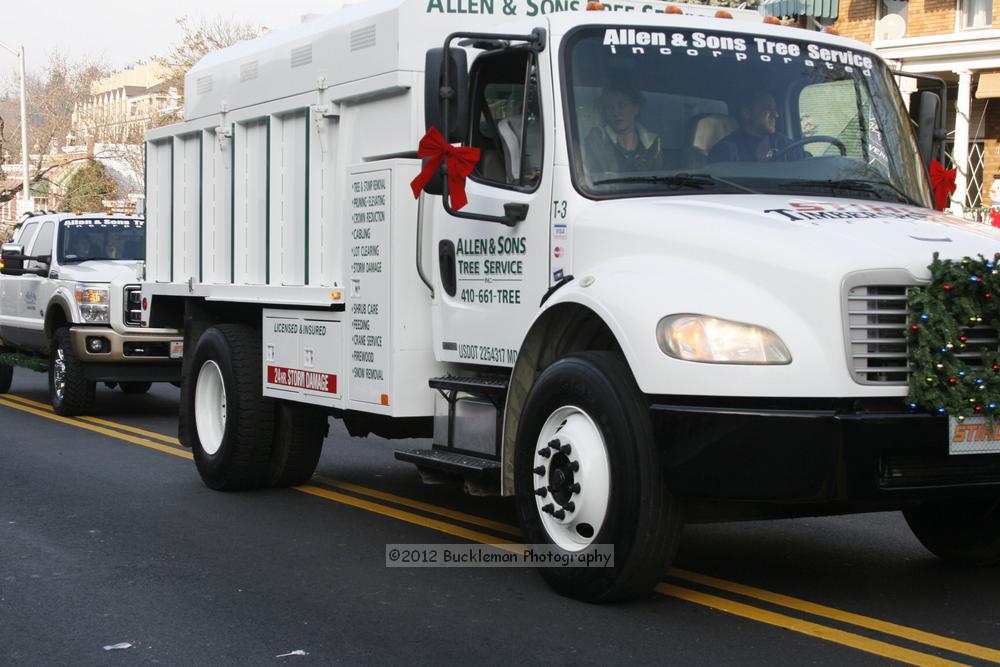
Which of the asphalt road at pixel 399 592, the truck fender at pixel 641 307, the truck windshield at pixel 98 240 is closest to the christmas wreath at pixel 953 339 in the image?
the truck fender at pixel 641 307

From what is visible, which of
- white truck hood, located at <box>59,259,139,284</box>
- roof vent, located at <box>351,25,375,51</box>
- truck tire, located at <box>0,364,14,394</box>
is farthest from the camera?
truck tire, located at <box>0,364,14,394</box>

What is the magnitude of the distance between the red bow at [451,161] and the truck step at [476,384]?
0.88 metres

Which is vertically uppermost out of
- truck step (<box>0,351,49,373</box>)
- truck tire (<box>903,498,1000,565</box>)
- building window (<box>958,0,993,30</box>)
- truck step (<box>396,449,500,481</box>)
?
building window (<box>958,0,993,30</box>)

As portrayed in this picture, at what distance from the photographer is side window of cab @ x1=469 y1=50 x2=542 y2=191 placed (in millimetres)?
6875

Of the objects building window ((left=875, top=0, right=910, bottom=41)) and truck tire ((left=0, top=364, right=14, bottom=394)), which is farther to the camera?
building window ((left=875, top=0, right=910, bottom=41))

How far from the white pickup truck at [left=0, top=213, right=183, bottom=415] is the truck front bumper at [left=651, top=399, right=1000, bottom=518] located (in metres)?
9.08

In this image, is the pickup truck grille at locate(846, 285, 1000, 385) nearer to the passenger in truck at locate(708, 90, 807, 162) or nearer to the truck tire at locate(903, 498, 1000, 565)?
the passenger in truck at locate(708, 90, 807, 162)

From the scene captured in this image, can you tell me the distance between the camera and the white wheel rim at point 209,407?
32.7 feet

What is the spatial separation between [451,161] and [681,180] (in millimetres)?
1094

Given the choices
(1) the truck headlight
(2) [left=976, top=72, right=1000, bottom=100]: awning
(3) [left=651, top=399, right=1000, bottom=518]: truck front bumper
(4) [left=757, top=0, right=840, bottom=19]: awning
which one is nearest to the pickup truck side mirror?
(1) the truck headlight

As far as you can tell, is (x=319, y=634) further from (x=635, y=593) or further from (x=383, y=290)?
(x=383, y=290)

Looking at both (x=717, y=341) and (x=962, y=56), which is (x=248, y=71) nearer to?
(x=717, y=341)

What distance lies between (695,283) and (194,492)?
5112mm

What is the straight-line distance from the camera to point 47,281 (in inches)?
631
